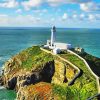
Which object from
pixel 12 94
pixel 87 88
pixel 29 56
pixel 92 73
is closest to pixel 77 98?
pixel 87 88

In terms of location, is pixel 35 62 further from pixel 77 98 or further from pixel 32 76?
pixel 77 98

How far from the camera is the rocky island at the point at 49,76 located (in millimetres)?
63094

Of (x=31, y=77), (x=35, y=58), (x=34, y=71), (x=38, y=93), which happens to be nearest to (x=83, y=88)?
(x=38, y=93)

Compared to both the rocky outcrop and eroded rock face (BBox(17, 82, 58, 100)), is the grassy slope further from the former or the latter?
the rocky outcrop

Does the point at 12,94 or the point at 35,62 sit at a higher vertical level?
the point at 35,62

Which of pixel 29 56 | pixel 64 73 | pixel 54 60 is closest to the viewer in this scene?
pixel 64 73

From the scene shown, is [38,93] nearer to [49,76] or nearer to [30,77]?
[30,77]

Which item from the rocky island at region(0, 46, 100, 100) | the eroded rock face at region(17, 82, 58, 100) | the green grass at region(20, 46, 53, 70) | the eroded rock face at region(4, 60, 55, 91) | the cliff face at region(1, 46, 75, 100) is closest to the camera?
the eroded rock face at region(17, 82, 58, 100)

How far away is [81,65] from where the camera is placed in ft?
253

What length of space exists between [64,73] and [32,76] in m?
8.16

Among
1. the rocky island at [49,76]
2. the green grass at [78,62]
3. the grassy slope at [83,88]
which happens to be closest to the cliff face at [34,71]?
the rocky island at [49,76]

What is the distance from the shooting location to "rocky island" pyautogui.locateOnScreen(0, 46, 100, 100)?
63094 mm

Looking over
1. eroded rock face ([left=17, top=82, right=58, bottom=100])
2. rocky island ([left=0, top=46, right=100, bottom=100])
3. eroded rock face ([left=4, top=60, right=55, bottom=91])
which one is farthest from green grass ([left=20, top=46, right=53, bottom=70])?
eroded rock face ([left=17, top=82, right=58, bottom=100])

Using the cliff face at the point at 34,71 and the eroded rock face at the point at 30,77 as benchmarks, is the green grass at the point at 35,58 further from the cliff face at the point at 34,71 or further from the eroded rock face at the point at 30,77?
the eroded rock face at the point at 30,77
